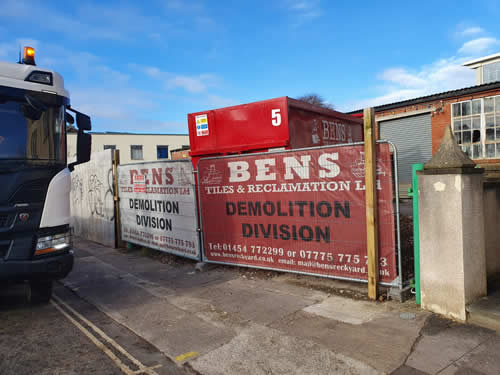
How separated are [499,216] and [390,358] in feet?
9.80

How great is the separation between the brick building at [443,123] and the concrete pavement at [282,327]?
1346cm

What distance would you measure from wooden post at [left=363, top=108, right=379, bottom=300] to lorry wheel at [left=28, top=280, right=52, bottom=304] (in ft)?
15.6

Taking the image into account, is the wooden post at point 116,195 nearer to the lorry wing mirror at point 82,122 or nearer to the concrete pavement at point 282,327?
the concrete pavement at point 282,327

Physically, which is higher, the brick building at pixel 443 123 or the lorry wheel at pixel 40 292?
the brick building at pixel 443 123

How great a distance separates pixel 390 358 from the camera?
3.47 metres

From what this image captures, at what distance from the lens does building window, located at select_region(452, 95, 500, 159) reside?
49.6ft

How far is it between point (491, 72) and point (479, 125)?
2291 cm

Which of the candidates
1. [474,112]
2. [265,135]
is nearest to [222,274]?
[265,135]

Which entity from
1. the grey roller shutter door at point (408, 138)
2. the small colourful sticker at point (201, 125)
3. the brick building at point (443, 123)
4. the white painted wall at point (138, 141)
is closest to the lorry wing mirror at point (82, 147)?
the small colourful sticker at point (201, 125)

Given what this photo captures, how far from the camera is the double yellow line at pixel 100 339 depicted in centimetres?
356

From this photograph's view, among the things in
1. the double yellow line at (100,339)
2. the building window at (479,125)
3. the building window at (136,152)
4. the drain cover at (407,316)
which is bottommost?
the double yellow line at (100,339)

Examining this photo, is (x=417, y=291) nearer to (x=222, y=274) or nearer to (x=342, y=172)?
(x=342, y=172)

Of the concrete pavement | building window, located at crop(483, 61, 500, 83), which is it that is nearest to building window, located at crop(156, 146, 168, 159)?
building window, located at crop(483, 61, 500, 83)

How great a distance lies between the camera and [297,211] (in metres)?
5.83
